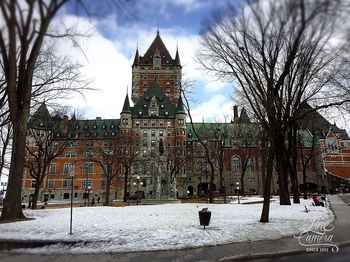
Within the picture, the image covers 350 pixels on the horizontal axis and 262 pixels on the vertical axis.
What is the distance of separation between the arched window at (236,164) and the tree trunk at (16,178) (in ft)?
220

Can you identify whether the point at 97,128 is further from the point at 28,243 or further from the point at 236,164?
the point at 28,243

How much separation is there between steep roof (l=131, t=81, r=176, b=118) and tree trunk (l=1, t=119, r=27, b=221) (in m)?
62.7

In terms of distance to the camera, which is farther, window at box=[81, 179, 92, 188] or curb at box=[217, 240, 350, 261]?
window at box=[81, 179, 92, 188]

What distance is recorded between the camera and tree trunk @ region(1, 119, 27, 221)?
15539mm

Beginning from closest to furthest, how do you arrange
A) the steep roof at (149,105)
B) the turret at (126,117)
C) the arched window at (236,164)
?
1. the turret at (126,117)
2. the arched window at (236,164)
3. the steep roof at (149,105)

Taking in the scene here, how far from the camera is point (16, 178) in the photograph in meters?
15.8

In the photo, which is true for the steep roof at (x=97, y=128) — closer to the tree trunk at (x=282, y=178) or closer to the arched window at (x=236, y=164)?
the arched window at (x=236, y=164)

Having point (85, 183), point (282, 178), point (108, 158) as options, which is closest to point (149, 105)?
point (85, 183)

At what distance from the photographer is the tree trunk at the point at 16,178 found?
15539mm

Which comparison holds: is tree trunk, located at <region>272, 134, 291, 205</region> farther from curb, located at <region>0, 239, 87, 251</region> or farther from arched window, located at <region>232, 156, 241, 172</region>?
arched window, located at <region>232, 156, 241, 172</region>

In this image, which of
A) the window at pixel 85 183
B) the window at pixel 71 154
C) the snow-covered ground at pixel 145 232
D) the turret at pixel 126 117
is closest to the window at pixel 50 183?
the window at pixel 85 183

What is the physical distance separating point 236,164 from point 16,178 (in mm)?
68205

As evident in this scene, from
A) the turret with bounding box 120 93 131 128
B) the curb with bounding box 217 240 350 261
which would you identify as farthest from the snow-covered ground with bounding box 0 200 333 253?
the turret with bounding box 120 93 131 128

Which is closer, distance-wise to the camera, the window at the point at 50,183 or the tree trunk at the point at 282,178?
the tree trunk at the point at 282,178
